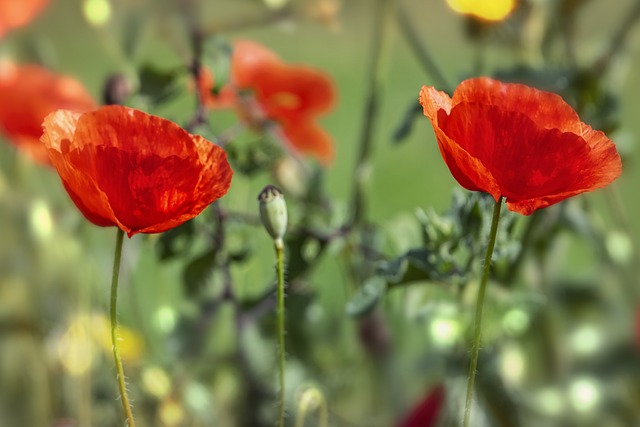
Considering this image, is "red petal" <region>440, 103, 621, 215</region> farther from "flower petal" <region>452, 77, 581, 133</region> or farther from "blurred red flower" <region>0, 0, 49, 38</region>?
"blurred red flower" <region>0, 0, 49, 38</region>

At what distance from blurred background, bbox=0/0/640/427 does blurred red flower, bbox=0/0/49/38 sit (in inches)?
1.7

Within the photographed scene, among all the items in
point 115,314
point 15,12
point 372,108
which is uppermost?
point 15,12

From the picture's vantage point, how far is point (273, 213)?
1.24 ft

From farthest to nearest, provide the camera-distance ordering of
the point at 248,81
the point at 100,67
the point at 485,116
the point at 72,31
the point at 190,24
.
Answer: the point at 72,31, the point at 100,67, the point at 248,81, the point at 190,24, the point at 485,116

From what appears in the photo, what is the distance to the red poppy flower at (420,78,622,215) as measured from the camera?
0.36m

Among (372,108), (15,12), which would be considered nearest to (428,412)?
(372,108)

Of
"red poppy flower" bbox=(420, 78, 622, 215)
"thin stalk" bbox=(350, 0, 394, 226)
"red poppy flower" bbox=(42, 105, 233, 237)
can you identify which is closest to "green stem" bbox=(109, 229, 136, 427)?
"red poppy flower" bbox=(42, 105, 233, 237)

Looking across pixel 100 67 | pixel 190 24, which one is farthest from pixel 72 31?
pixel 190 24

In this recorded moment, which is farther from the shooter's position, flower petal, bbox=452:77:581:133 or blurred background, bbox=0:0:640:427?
blurred background, bbox=0:0:640:427

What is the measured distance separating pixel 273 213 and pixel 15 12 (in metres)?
0.48

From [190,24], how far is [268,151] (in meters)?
0.09

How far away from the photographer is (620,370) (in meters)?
0.77

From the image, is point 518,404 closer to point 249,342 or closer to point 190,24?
point 249,342

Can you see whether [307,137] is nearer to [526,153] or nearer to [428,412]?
[428,412]
